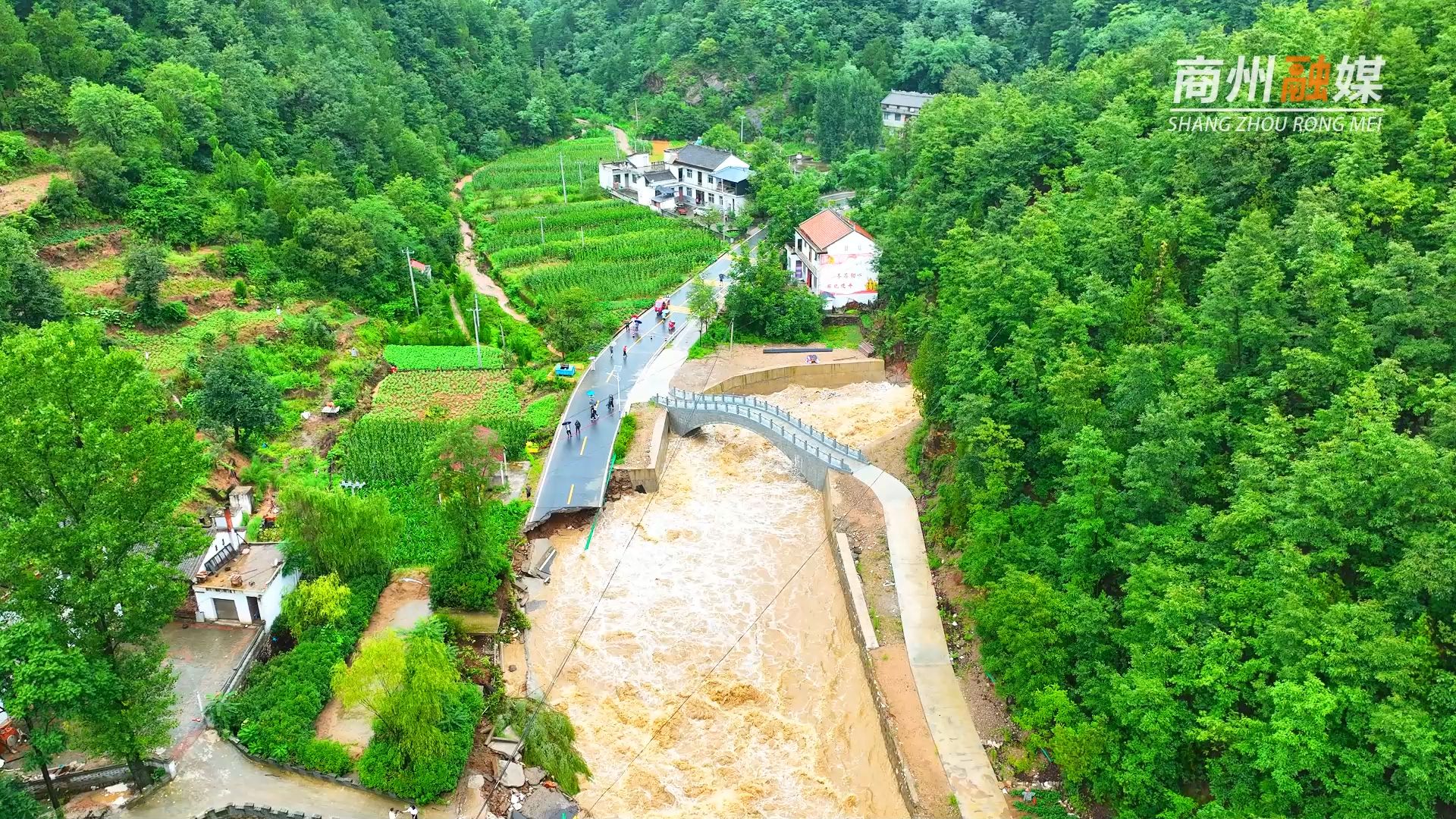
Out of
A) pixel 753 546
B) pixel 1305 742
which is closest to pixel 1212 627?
pixel 1305 742

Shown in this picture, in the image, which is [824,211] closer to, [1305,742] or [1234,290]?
[1234,290]

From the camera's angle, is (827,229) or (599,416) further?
(827,229)

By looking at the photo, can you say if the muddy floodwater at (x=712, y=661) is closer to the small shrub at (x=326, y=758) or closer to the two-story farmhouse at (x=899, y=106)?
the small shrub at (x=326, y=758)

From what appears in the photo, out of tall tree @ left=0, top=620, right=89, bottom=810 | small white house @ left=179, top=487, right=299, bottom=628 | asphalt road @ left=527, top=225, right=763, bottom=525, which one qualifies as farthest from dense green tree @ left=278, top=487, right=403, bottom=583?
tall tree @ left=0, top=620, right=89, bottom=810

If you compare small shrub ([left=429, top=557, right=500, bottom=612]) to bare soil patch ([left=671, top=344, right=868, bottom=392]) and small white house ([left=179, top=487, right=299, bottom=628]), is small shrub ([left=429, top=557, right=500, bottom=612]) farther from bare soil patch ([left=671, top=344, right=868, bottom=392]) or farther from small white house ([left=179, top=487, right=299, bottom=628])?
bare soil patch ([left=671, top=344, right=868, bottom=392])

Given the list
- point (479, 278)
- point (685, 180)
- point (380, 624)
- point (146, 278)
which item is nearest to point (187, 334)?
point (146, 278)

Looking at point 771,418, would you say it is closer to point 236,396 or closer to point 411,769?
point 236,396
